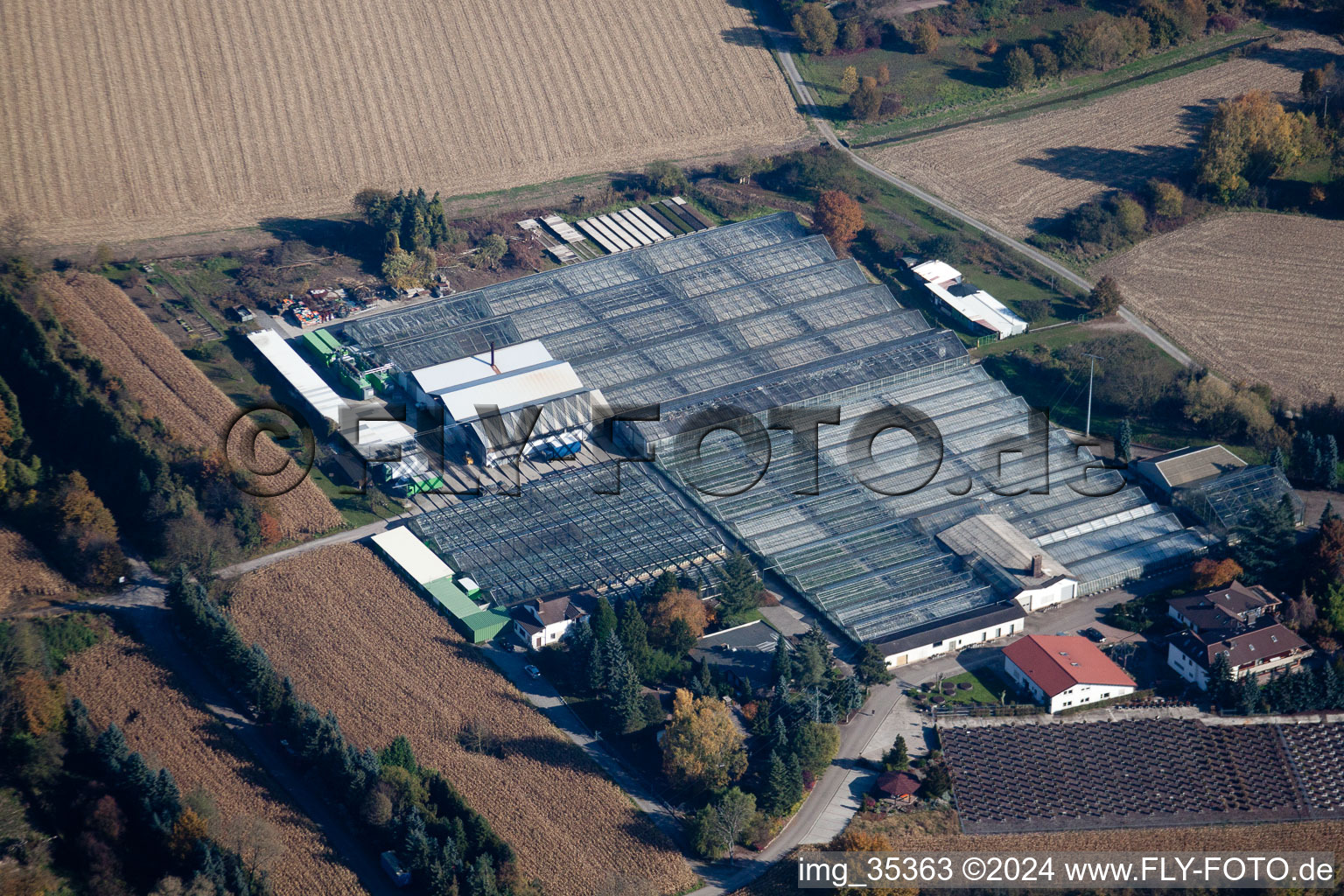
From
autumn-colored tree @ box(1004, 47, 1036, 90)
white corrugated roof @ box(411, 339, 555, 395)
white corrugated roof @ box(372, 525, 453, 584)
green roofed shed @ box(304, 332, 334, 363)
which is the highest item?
autumn-colored tree @ box(1004, 47, 1036, 90)

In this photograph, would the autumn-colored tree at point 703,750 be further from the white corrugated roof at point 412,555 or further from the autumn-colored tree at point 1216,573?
the autumn-colored tree at point 1216,573

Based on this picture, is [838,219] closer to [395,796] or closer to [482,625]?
[482,625]

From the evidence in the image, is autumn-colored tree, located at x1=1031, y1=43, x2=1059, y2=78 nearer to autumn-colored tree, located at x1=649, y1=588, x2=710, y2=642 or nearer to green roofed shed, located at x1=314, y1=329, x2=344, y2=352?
green roofed shed, located at x1=314, y1=329, x2=344, y2=352

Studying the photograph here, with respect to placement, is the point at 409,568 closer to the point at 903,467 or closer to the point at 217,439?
the point at 217,439

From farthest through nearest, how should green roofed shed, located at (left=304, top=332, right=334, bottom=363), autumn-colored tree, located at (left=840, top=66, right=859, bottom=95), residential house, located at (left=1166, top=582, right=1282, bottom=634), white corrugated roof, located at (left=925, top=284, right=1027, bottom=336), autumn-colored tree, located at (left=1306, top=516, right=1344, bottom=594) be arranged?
autumn-colored tree, located at (left=840, top=66, right=859, bottom=95)
white corrugated roof, located at (left=925, top=284, right=1027, bottom=336)
green roofed shed, located at (left=304, top=332, right=334, bottom=363)
autumn-colored tree, located at (left=1306, top=516, right=1344, bottom=594)
residential house, located at (left=1166, top=582, right=1282, bottom=634)

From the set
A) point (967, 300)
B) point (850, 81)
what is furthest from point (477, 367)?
point (850, 81)

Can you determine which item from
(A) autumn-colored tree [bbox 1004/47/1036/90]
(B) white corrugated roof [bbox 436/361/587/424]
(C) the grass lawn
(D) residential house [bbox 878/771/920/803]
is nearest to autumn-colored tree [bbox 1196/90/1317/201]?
(A) autumn-colored tree [bbox 1004/47/1036/90]

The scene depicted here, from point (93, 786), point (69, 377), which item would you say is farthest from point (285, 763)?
point (69, 377)
